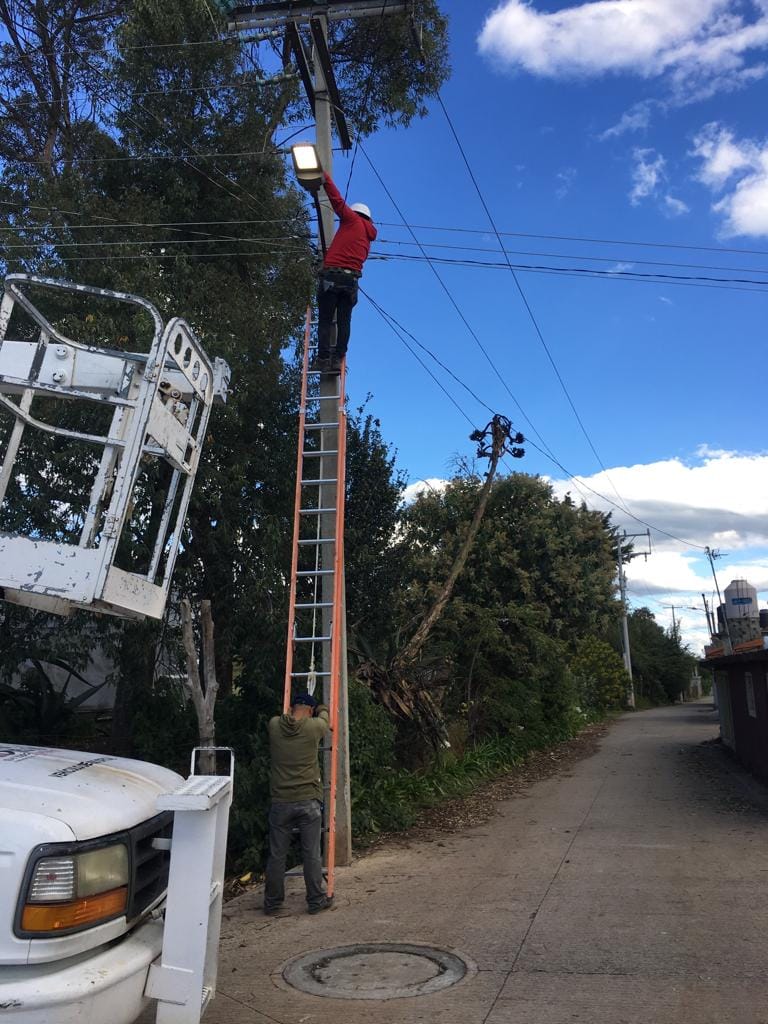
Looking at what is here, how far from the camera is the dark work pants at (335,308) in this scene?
27.7 ft

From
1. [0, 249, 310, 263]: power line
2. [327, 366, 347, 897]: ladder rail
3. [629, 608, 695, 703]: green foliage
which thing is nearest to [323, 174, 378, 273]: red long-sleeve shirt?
[327, 366, 347, 897]: ladder rail

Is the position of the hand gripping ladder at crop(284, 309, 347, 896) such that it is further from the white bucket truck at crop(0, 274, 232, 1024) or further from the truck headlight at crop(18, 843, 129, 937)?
the truck headlight at crop(18, 843, 129, 937)

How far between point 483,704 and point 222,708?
28.8 feet

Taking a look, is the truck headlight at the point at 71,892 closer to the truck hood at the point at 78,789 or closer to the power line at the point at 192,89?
the truck hood at the point at 78,789

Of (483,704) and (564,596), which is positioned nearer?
(483,704)

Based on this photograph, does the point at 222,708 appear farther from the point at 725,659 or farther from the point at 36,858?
the point at 725,659

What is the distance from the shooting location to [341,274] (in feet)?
27.5

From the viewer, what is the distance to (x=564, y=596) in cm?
1838

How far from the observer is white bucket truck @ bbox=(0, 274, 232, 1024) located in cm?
281

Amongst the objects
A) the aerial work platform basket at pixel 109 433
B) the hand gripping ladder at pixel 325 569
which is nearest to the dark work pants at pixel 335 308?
the hand gripping ladder at pixel 325 569

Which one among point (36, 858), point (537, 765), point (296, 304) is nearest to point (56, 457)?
point (296, 304)

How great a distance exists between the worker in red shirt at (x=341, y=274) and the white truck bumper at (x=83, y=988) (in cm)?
631

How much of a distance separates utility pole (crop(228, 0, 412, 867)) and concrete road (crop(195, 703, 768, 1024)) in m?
0.97

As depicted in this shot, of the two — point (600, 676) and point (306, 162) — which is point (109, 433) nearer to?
point (306, 162)
